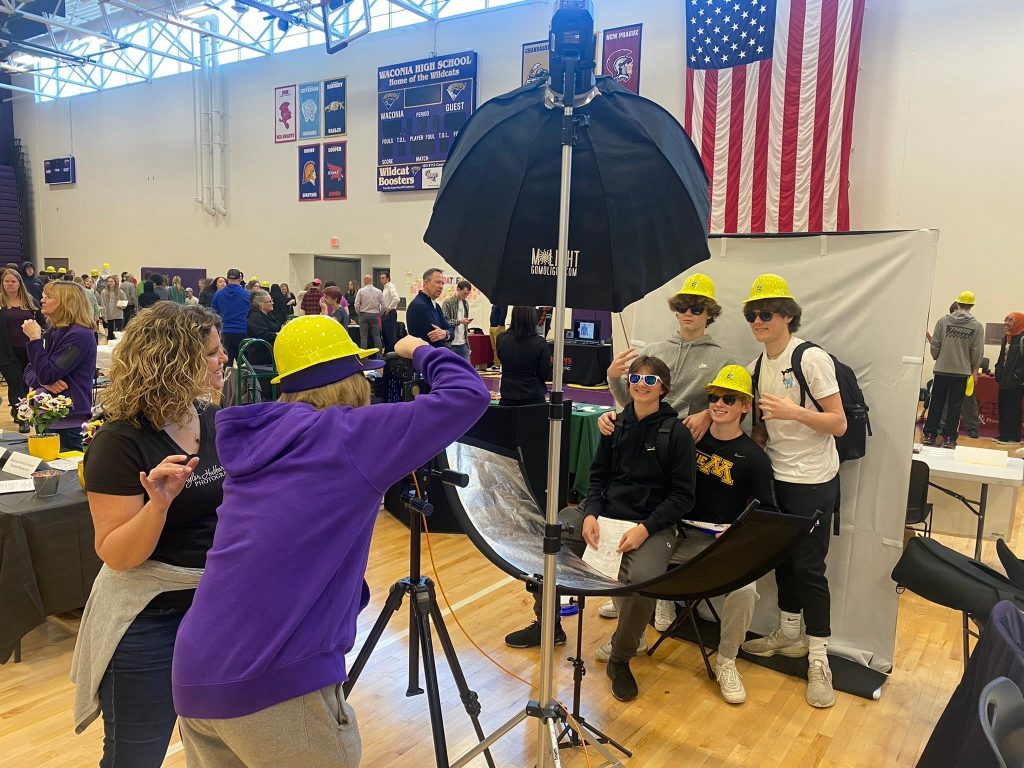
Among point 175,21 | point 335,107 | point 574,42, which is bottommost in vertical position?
point 574,42

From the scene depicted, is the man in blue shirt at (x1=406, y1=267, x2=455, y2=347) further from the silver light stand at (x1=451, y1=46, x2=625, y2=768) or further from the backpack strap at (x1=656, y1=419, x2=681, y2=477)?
the silver light stand at (x1=451, y1=46, x2=625, y2=768)

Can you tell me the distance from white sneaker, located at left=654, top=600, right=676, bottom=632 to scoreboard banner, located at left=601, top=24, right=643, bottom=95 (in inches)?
340

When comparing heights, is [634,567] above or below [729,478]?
below

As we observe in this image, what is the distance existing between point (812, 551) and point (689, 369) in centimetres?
98

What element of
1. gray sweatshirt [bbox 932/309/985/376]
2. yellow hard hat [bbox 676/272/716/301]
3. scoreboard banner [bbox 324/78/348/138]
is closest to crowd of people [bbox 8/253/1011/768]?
yellow hard hat [bbox 676/272/716/301]

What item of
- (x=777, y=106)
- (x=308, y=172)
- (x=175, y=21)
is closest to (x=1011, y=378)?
(x=777, y=106)

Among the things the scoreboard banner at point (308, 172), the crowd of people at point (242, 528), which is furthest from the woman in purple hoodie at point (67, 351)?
the scoreboard banner at point (308, 172)

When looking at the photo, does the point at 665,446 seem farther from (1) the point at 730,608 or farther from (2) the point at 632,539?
(1) the point at 730,608

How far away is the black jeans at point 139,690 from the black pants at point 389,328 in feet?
31.6

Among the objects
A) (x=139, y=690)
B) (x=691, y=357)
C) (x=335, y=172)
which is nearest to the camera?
(x=139, y=690)

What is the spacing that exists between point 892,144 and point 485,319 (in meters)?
6.66

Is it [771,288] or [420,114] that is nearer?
[771,288]

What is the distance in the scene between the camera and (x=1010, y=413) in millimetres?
Result: 7871

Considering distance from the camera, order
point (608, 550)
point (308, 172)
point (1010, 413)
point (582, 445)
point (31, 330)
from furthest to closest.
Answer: point (308, 172)
point (1010, 413)
point (582, 445)
point (31, 330)
point (608, 550)
